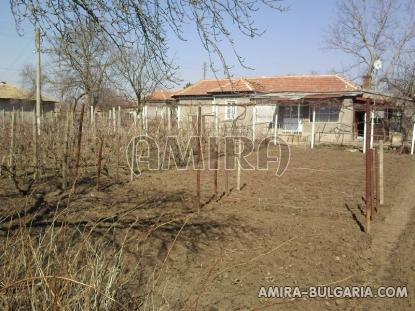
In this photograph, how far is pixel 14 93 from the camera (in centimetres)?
3931

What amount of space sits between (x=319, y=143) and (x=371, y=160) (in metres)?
16.9

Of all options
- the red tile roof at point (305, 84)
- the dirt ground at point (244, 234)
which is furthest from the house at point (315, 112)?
the dirt ground at point (244, 234)

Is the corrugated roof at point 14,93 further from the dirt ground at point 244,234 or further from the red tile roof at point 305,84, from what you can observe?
the dirt ground at point 244,234

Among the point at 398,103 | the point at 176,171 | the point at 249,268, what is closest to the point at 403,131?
the point at 398,103

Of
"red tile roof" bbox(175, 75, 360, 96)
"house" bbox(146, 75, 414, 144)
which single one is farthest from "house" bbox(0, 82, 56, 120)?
"house" bbox(146, 75, 414, 144)

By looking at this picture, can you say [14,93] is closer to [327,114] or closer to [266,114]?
[266,114]

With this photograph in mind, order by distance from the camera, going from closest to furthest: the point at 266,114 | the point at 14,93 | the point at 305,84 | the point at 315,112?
1. the point at 315,112
2. the point at 266,114
3. the point at 305,84
4. the point at 14,93

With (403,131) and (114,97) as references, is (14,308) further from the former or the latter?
(114,97)

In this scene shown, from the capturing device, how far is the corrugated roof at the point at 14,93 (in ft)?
123

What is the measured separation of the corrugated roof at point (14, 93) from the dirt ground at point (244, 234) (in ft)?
107

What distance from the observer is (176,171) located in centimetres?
1152

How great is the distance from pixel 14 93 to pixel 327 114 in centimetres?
3133

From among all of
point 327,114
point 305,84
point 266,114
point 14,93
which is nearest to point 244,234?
point 327,114

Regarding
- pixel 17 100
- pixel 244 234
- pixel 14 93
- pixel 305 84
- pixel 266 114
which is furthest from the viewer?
pixel 14 93
